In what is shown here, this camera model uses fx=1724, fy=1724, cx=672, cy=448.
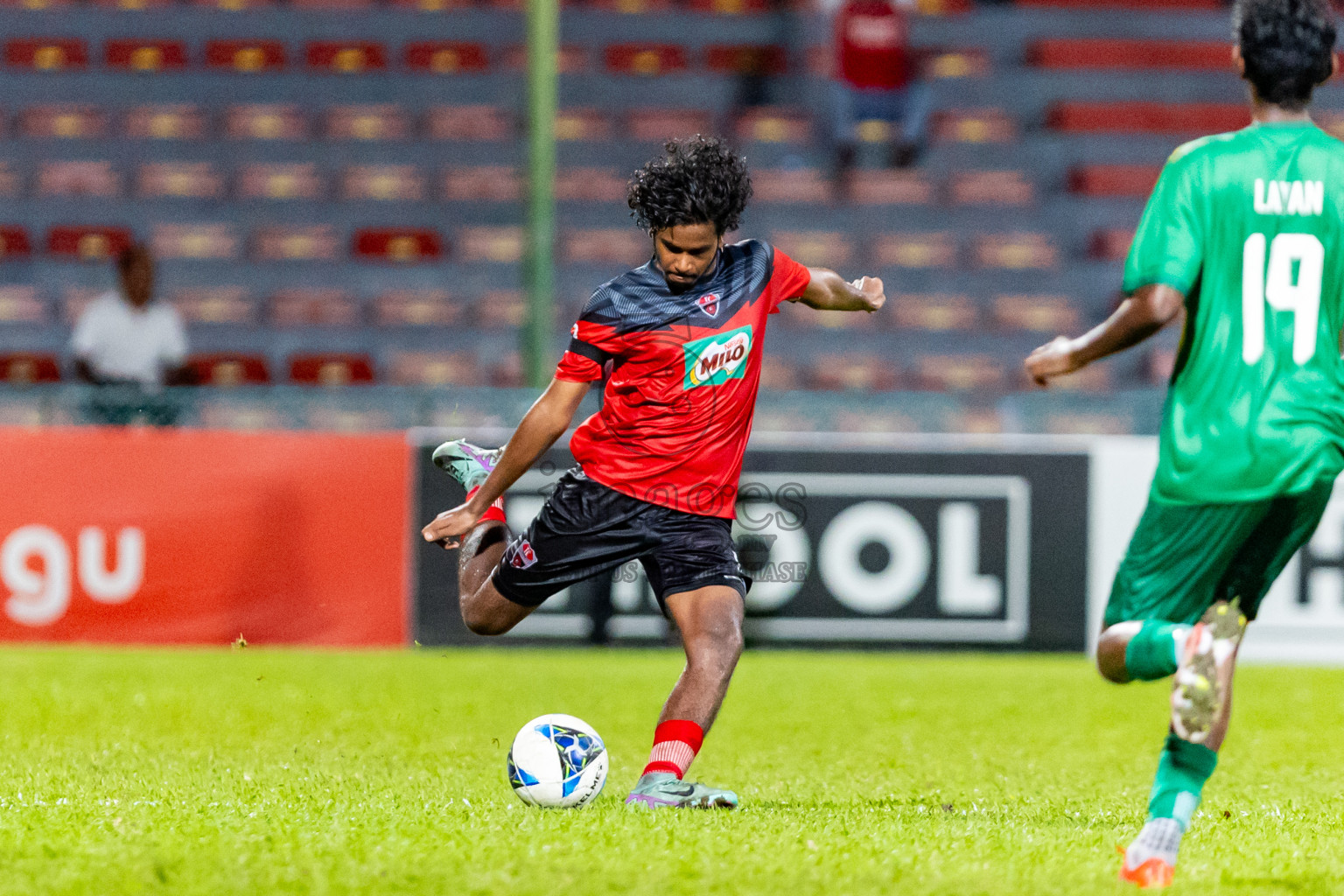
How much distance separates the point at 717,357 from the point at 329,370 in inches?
406

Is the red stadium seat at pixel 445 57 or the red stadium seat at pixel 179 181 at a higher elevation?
the red stadium seat at pixel 445 57

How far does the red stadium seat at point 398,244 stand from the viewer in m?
15.9

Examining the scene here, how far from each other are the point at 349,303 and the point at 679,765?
11053 millimetres

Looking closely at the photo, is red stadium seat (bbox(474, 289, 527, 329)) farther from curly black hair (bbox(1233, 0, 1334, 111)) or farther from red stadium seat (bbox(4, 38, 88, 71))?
curly black hair (bbox(1233, 0, 1334, 111))

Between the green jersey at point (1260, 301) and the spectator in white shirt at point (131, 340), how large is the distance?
26.8 feet

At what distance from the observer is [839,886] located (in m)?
3.44

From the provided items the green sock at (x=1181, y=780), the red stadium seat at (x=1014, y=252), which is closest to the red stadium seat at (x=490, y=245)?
the red stadium seat at (x=1014, y=252)

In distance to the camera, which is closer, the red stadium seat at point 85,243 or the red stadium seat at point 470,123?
the red stadium seat at point 85,243

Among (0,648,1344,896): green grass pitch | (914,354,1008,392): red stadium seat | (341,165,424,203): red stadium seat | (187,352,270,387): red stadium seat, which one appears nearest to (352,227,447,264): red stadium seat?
(341,165,424,203): red stadium seat

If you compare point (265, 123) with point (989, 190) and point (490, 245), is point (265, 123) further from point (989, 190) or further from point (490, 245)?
point (989, 190)

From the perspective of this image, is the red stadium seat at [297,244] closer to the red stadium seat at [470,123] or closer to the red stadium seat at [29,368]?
the red stadium seat at [470,123]

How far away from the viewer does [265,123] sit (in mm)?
16562

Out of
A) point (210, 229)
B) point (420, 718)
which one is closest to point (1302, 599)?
point (420, 718)

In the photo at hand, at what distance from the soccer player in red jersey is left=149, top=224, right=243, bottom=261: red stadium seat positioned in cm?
1147
